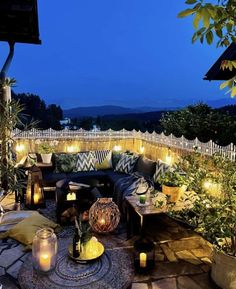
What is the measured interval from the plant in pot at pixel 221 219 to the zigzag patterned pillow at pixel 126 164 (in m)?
3.31

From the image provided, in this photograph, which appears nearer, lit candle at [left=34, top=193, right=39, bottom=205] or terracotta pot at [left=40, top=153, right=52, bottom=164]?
lit candle at [left=34, top=193, right=39, bottom=205]

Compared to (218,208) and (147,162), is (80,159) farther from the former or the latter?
(218,208)

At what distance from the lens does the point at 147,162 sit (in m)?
5.71

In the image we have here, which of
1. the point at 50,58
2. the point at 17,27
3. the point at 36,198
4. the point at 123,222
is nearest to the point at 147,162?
the point at 123,222

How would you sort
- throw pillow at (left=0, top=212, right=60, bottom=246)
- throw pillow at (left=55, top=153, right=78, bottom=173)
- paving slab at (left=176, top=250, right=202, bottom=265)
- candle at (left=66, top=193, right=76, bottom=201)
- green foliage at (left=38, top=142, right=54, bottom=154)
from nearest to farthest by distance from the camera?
paving slab at (left=176, top=250, right=202, bottom=265) → throw pillow at (left=0, top=212, right=60, bottom=246) → candle at (left=66, top=193, right=76, bottom=201) → throw pillow at (left=55, top=153, right=78, bottom=173) → green foliage at (left=38, top=142, right=54, bottom=154)

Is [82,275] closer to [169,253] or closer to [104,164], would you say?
[169,253]

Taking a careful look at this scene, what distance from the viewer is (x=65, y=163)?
20.6 feet

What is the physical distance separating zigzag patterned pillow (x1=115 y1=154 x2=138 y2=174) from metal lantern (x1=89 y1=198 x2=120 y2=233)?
88.2 inches

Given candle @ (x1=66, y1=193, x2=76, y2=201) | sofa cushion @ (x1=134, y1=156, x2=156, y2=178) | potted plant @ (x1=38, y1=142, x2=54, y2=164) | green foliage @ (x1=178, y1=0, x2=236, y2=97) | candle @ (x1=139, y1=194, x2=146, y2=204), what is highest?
green foliage @ (x1=178, y1=0, x2=236, y2=97)

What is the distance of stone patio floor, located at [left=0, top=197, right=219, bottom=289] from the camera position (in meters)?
2.79

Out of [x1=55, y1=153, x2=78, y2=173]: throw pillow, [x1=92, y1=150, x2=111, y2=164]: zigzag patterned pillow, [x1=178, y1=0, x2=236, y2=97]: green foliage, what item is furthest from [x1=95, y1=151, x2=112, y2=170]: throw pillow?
[x1=178, y1=0, x2=236, y2=97]: green foliage

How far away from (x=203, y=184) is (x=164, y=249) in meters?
1.19

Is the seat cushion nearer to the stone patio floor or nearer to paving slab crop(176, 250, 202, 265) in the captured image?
the stone patio floor

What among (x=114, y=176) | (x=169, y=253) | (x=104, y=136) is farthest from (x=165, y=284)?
(x=104, y=136)
